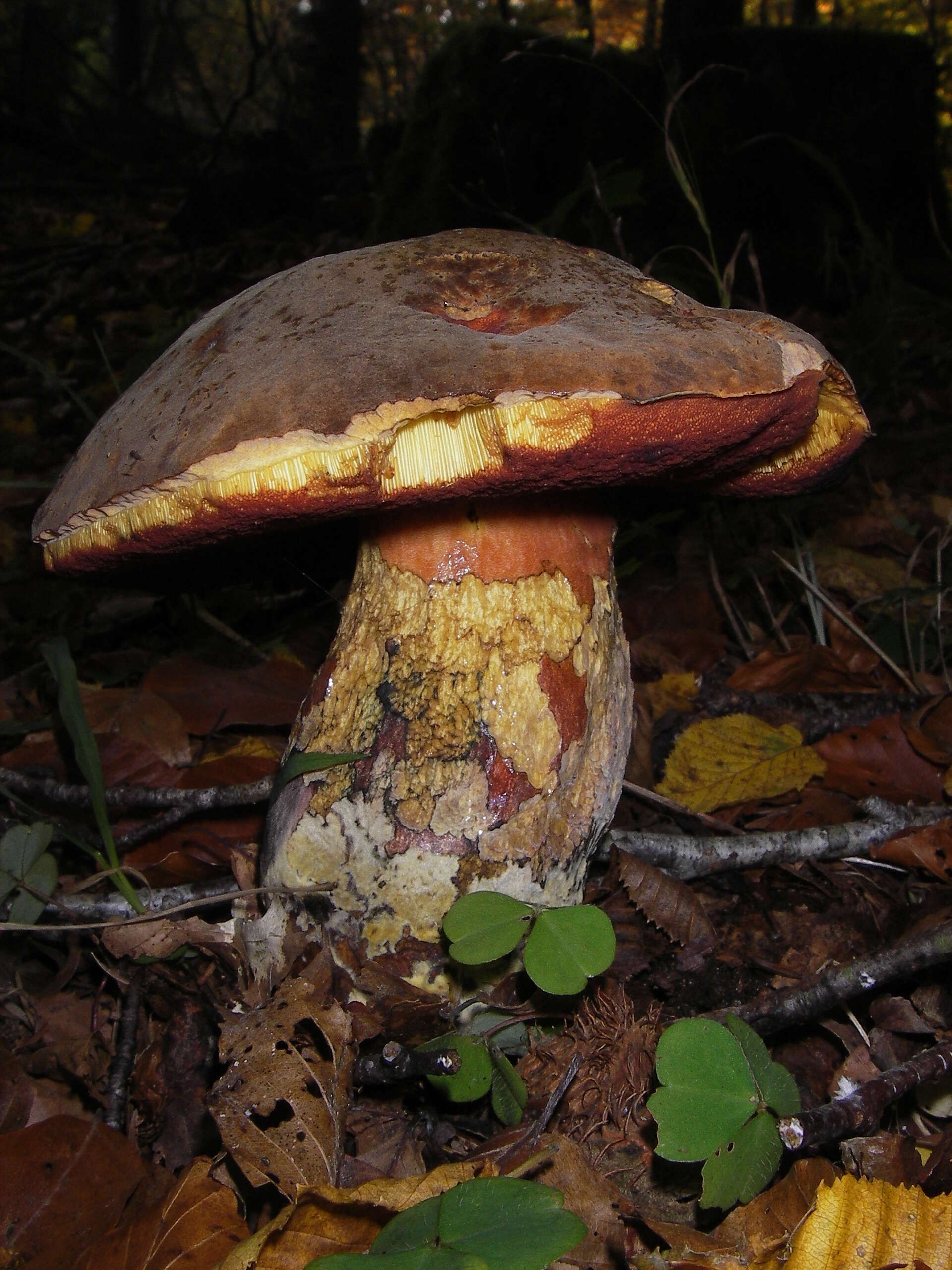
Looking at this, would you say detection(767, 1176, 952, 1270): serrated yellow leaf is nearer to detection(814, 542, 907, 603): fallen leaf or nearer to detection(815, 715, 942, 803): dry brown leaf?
detection(815, 715, 942, 803): dry brown leaf

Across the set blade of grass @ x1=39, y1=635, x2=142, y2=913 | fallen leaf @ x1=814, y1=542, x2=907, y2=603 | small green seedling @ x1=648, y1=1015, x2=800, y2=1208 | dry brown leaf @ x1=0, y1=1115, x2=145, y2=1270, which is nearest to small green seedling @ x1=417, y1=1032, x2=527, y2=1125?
small green seedling @ x1=648, y1=1015, x2=800, y2=1208

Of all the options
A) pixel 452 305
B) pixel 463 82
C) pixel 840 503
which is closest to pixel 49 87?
pixel 463 82

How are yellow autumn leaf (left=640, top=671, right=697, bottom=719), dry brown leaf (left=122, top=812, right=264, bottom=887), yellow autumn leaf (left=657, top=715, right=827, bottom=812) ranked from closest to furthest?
1. dry brown leaf (left=122, top=812, right=264, bottom=887)
2. yellow autumn leaf (left=657, top=715, right=827, bottom=812)
3. yellow autumn leaf (left=640, top=671, right=697, bottom=719)

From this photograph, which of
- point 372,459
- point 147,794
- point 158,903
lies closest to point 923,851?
point 372,459

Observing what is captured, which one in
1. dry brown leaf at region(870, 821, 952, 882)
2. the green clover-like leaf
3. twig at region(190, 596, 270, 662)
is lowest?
twig at region(190, 596, 270, 662)

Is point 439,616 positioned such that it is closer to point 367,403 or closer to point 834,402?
point 367,403

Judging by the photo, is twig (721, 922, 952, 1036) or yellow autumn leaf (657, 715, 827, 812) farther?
yellow autumn leaf (657, 715, 827, 812)

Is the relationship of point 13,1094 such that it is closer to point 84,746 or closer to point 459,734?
point 84,746
